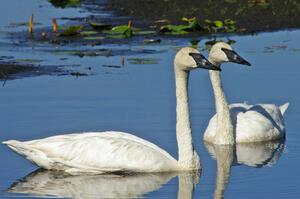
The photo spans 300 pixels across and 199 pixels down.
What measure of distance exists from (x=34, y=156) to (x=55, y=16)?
13.3m

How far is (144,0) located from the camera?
27828 mm

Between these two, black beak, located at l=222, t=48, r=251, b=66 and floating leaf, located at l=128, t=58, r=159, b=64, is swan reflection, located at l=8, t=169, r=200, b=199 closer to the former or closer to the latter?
black beak, located at l=222, t=48, r=251, b=66

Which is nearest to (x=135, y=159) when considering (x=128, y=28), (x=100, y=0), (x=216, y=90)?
(x=216, y=90)

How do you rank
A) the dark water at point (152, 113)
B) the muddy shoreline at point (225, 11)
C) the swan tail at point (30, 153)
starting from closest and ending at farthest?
the dark water at point (152, 113), the swan tail at point (30, 153), the muddy shoreline at point (225, 11)

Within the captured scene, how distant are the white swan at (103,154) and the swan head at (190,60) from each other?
0.04 feet

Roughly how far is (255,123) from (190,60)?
2.43 m

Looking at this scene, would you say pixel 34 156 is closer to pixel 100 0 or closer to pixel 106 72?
pixel 106 72

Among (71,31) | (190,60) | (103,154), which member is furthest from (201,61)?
(71,31)

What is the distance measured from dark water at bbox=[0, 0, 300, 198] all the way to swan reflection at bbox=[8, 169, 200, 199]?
0.01m

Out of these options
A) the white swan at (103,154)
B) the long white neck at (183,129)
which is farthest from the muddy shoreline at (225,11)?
the white swan at (103,154)

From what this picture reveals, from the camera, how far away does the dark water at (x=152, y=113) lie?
1262 centimetres

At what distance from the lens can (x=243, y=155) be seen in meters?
14.7

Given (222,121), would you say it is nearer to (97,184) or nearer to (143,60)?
(97,184)

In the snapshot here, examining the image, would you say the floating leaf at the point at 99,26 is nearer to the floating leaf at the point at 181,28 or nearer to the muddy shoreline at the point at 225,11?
the floating leaf at the point at 181,28
